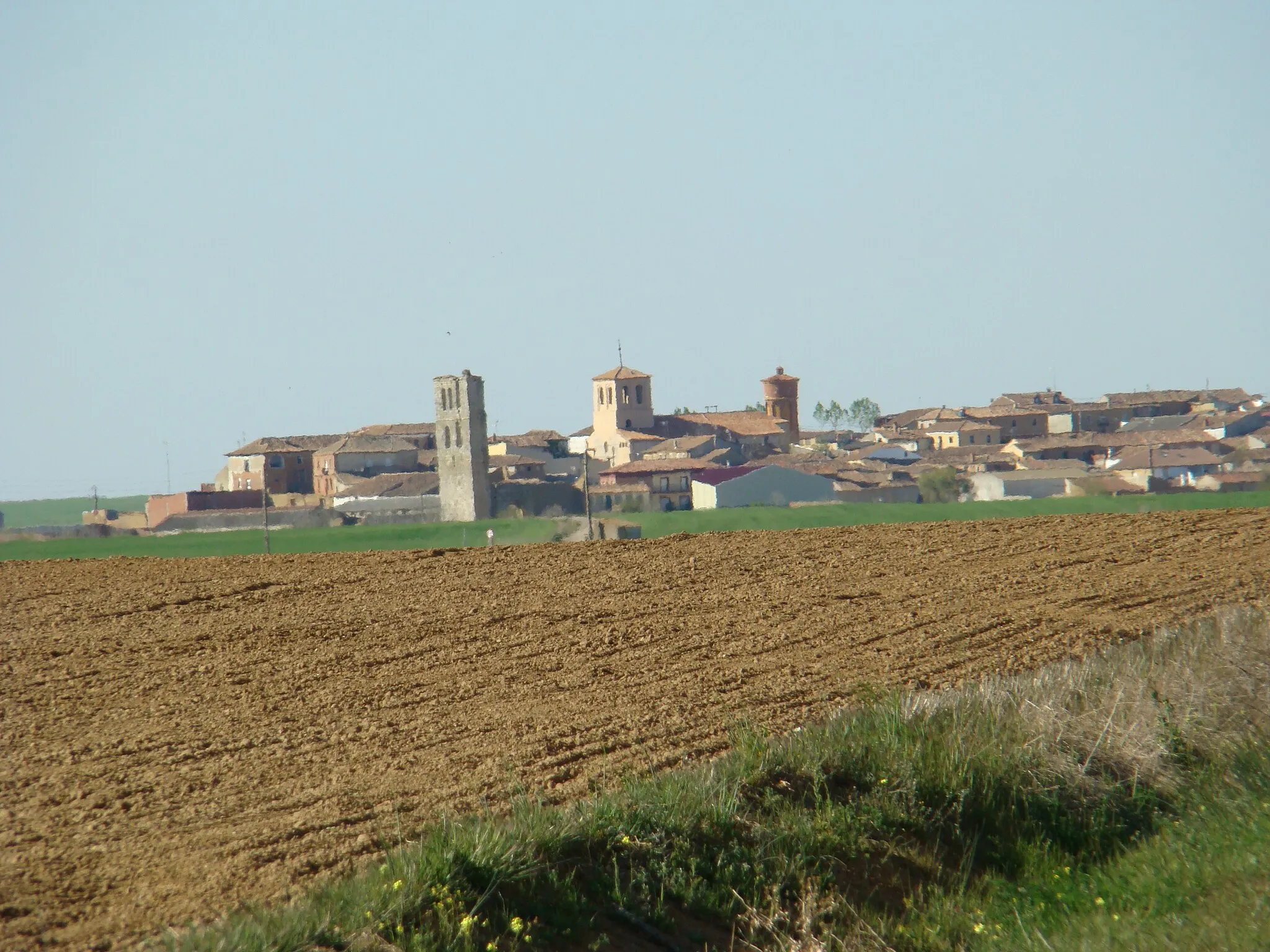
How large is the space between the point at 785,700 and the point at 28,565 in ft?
38.8

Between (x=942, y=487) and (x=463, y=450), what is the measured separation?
32054 mm

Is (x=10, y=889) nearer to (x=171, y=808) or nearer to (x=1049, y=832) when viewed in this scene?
(x=171, y=808)

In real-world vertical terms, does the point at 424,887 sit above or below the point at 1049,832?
above

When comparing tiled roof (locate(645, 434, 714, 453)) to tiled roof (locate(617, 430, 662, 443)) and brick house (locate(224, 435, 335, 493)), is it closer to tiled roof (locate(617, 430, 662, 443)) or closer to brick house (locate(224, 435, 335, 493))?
tiled roof (locate(617, 430, 662, 443))

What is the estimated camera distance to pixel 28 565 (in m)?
17.6

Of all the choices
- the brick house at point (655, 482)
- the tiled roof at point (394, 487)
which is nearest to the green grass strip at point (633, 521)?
the brick house at point (655, 482)

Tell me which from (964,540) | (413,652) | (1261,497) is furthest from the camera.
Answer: (1261,497)

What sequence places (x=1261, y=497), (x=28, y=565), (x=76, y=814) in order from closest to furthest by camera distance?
(x=76, y=814)
(x=28, y=565)
(x=1261, y=497)

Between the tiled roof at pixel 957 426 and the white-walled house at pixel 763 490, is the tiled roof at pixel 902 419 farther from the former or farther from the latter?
the white-walled house at pixel 763 490

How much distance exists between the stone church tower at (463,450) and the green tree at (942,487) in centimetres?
2894

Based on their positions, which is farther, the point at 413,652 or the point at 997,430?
the point at 997,430

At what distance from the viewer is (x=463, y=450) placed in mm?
90375

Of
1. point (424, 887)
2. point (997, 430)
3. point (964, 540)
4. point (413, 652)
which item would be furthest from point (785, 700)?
point (997, 430)

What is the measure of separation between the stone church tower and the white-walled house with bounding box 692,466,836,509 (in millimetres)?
14217
